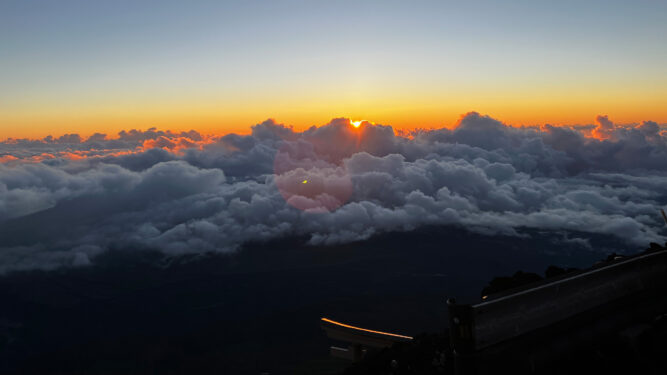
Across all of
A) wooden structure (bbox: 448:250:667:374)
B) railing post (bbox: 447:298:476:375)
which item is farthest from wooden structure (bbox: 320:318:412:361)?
railing post (bbox: 447:298:476:375)

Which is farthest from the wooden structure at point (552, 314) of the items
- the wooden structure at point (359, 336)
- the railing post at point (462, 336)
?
the wooden structure at point (359, 336)

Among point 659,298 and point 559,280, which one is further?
point 659,298

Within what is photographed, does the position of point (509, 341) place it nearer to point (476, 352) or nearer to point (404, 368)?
point (476, 352)

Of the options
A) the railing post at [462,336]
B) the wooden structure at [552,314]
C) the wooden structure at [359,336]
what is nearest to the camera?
the railing post at [462,336]

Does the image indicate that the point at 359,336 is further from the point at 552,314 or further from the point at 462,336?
the point at 462,336

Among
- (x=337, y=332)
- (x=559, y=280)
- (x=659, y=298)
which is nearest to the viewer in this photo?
(x=559, y=280)

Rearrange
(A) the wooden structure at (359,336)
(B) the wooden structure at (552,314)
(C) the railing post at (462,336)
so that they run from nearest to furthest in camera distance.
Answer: (C) the railing post at (462,336) → (B) the wooden structure at (552,314) → (A) the wooden structure at (359,336)

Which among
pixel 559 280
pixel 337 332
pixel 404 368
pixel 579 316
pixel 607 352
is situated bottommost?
pixel 404 368

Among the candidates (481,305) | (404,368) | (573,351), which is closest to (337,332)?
(404,368)

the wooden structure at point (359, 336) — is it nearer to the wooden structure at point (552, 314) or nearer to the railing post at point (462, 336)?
the wooden structure at point (552, 314)
